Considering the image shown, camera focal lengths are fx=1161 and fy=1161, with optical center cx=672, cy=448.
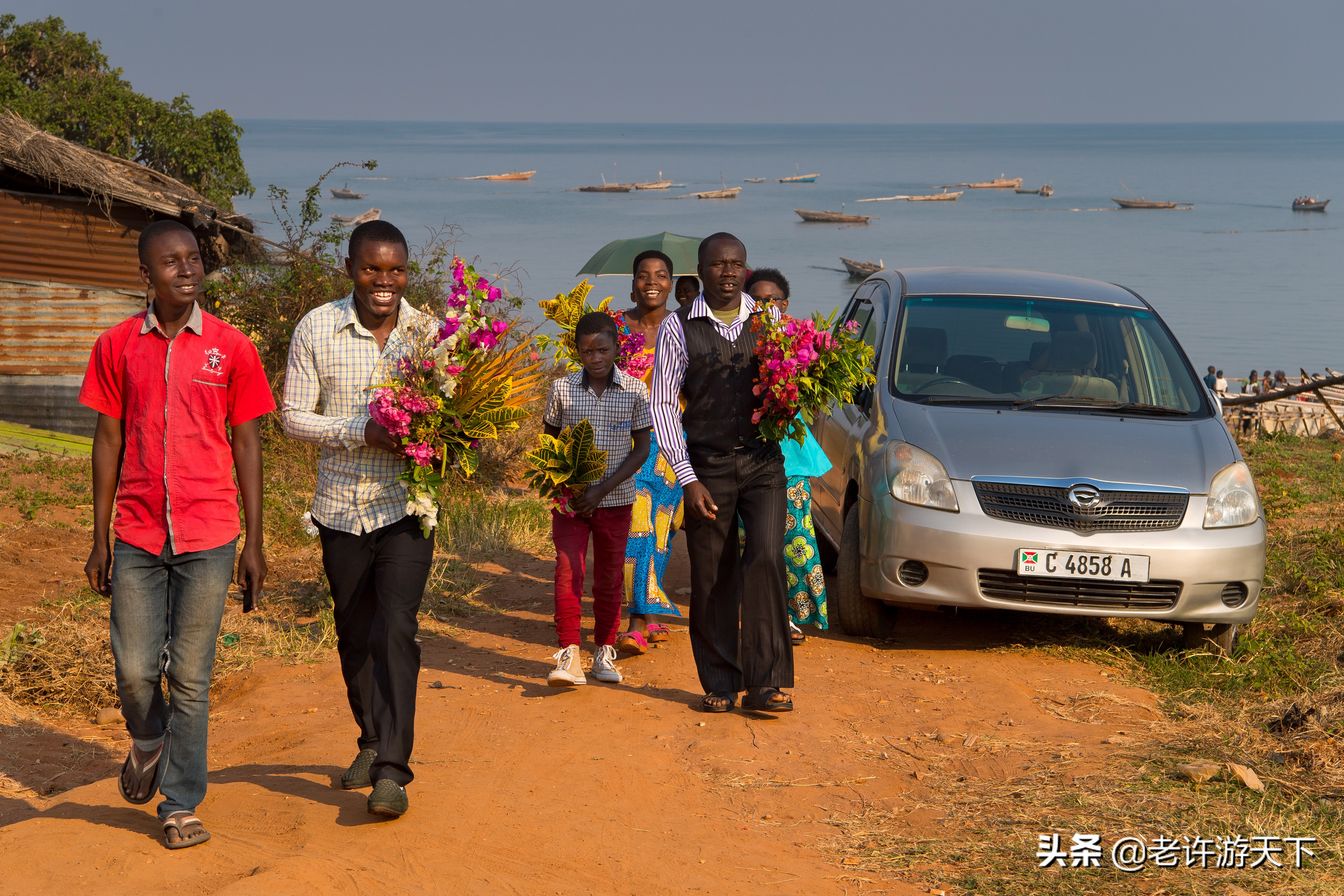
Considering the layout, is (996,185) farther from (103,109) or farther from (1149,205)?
(103,109)

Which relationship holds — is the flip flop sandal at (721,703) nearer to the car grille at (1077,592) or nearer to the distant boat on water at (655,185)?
the car grille at (1077,592)

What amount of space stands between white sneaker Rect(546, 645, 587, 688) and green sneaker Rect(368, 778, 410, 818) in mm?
1709

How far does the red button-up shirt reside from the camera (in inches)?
147

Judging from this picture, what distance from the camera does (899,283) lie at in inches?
304

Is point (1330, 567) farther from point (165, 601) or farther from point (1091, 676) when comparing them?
point (165, 601)

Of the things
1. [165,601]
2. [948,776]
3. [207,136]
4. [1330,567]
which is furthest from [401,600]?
[207,136]

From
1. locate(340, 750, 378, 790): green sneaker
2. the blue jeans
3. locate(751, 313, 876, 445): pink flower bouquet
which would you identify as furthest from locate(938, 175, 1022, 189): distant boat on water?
the blue jeans

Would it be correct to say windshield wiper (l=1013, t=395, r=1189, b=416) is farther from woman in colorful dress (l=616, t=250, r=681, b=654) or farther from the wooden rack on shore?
the wooden rack on shore

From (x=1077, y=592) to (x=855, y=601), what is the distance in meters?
1.25

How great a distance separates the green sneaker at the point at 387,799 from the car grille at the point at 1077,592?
3254 millimetres

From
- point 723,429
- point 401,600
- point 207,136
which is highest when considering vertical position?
point 207,136

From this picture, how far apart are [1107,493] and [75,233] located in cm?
1247

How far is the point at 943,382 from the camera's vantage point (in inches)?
276

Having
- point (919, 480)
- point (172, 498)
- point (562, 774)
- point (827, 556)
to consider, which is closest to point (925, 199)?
point (827, 556)
